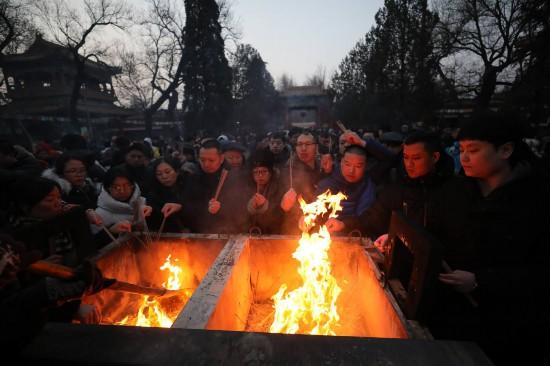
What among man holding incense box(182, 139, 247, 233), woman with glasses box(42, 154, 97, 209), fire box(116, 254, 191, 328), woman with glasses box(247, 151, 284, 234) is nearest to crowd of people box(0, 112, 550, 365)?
woman with glasses box(247, 151, 284, 234)

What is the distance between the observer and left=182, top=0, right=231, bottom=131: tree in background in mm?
26938

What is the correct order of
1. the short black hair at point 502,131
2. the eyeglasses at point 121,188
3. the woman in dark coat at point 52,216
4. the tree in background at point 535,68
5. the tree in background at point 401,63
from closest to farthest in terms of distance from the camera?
the short black hair at point 502,131 → the woman in dark coat at point 52,216 → the eyeglasses at point 121,188 → the tree in background at point 535,68 → the tree in background at point 401,63

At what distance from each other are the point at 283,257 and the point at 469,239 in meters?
1.93

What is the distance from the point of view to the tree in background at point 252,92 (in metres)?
38.2

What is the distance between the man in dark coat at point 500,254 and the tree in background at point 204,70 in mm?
27839

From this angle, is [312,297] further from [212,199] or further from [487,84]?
[487,84]

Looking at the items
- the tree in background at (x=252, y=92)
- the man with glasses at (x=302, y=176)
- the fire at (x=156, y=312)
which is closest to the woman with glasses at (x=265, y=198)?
the man with glasses at (x=302, y=176)

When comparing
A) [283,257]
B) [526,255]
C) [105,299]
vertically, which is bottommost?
[105,299]

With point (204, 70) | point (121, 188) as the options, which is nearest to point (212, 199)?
point (121, 188)

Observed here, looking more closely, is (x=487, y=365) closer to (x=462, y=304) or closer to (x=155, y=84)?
(x=462, y=304)

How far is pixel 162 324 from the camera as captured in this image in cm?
280

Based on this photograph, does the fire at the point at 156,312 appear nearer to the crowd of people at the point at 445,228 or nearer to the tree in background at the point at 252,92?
the crowd of people at the point at 445,228

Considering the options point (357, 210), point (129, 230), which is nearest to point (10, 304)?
point (129, 230)

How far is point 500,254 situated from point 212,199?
128 inches
